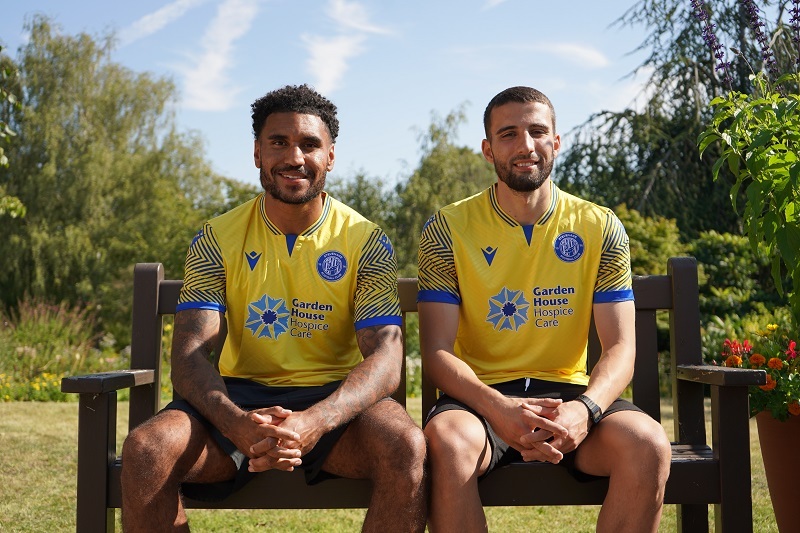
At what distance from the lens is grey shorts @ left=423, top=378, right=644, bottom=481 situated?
8.96 ft

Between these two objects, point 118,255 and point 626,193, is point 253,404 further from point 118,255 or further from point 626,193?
point 118,255

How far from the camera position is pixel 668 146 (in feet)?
42.6

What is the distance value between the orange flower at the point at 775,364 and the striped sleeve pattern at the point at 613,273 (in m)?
0.89

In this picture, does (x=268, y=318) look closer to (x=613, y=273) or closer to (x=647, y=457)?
(x=613, y=273)

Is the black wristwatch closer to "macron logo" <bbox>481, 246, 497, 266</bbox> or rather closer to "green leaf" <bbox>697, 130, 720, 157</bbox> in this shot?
"macron logo" <bbox>481, 246, 497, 266</bbox>

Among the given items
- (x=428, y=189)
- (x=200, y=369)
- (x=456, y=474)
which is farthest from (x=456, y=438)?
(x=428, y=189)

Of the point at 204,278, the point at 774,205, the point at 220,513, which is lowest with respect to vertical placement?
the point at 220,513

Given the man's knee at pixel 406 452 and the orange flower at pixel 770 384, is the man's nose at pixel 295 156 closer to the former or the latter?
the man's knee at pixel 406 452

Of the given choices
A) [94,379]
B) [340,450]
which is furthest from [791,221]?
[94,379]

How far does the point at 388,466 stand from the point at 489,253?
0.98 meters

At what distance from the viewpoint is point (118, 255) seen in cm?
2653

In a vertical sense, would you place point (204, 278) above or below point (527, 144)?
below

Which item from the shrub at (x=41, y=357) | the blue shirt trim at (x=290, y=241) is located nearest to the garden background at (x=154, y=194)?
the shrub at (x=41, y=357)

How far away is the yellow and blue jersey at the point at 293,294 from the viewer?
10.0ft
